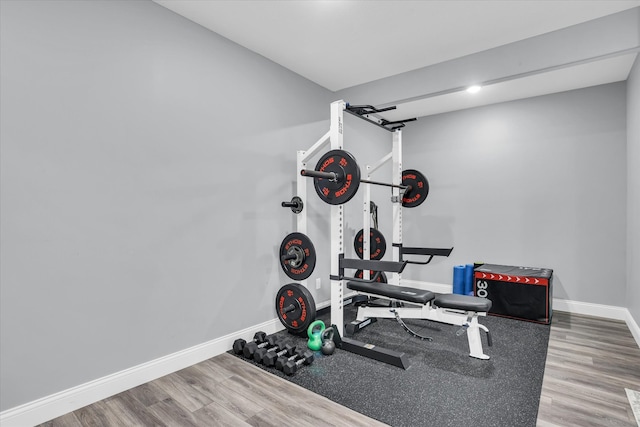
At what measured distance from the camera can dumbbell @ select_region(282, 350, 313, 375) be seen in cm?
229

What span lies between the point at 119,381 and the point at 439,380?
213 centimetres

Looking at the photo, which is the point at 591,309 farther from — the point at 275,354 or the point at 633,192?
the point at 275,354

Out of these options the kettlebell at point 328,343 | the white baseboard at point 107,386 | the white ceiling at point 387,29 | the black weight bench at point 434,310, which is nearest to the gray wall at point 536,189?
the white ceiling at point 387,29

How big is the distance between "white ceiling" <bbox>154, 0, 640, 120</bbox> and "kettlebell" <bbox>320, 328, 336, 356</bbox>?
8.26 feet

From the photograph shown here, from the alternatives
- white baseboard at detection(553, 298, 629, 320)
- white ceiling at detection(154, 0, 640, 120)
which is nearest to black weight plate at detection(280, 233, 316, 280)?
white ceiling at detection(154, 0, 640, 120)

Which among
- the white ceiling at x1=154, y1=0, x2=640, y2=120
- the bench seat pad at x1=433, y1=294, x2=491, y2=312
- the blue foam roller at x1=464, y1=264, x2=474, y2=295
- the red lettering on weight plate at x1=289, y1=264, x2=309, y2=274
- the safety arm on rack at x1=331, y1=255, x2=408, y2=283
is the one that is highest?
the white ceiling at x1=154, y1=0, x2=640, y2=120

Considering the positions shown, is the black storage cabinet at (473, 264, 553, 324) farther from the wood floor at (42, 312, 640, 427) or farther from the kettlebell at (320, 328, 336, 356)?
the kettlebell at (320, 328, 336, 356)

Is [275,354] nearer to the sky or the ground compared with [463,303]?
nearer to the ground

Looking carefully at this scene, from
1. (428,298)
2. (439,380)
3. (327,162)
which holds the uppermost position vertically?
(327,162)

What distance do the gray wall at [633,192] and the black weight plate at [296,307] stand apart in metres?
2.86

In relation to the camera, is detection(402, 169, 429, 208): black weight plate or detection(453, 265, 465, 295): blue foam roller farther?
detection(453, 265, 465, 295): blue foam roller

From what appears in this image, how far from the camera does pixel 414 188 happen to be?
12.6ft

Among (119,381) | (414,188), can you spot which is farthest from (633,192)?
(119,381)

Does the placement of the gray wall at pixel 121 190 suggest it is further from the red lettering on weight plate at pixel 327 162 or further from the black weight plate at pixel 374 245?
the black weight plate at pixel 374 245
